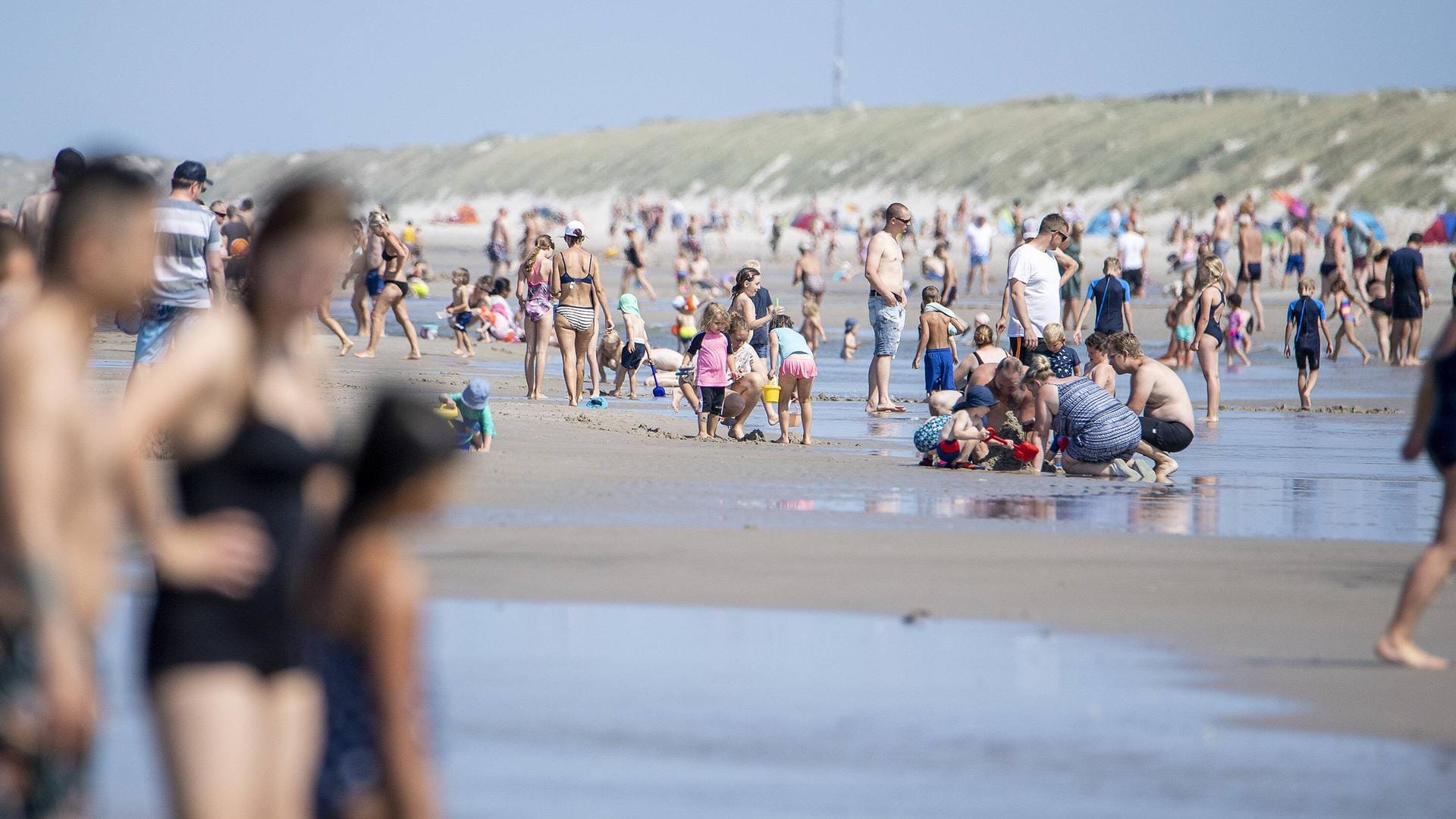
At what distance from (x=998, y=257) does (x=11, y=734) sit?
49.1 meters

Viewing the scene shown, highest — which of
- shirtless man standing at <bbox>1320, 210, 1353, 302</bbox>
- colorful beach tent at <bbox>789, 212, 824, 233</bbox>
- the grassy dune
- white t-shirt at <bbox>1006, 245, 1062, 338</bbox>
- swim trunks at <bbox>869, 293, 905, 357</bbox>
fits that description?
the grassy dune

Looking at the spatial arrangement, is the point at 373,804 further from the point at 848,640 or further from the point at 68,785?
the point at 848,640

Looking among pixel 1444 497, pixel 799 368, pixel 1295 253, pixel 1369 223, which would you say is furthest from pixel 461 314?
pixel 1369 223

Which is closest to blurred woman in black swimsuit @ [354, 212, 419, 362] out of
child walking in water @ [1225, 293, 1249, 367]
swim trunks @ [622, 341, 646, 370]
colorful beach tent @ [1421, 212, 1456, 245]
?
swim trunks @ [622, 341, 646, 370]

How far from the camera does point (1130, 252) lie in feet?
111

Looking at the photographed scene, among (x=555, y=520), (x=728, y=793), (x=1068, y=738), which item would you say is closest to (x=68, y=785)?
(x=728, y=793)

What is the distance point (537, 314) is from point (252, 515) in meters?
12.9

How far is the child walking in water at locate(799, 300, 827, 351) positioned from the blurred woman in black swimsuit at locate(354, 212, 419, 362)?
20.5 ft

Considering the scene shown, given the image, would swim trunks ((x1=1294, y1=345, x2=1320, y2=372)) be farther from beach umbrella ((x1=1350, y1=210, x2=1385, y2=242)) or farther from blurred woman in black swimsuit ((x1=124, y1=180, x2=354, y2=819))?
beach umbrella ((x1=1350, y1=210, x2=1385, y2=242))

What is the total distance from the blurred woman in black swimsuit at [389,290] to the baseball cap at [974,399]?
837 cm

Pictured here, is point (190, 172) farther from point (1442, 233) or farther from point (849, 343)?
point (1442, 233)

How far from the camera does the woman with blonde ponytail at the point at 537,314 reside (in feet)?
52.8

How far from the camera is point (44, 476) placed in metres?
3.17

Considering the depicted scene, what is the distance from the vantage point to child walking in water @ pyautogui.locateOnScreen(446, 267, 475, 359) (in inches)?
838
